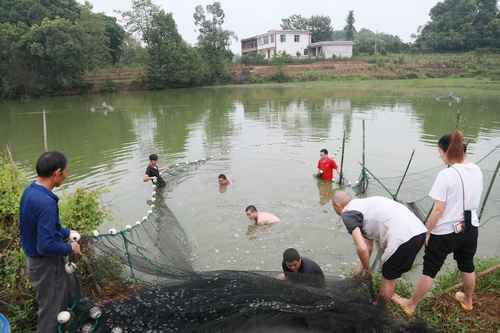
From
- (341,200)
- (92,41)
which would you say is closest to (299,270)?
(341,200)

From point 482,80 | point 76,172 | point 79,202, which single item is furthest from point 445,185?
point 482,80

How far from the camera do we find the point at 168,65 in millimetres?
46156

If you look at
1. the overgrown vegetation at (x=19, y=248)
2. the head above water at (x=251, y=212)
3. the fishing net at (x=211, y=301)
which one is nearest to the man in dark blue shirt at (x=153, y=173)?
the head above water at (x=251, y=212)

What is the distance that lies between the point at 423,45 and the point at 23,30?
6124 cm

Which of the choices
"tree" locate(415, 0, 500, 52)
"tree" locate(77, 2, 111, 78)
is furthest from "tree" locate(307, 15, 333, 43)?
"tree" locate(77, 2, 111, 78)

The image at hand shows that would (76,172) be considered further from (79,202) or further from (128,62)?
(128,62)

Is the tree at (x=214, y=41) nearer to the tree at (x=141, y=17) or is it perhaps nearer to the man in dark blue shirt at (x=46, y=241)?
the tree at (x=141, y=17)

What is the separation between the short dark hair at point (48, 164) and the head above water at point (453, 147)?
3.81m

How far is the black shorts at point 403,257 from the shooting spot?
3176mm

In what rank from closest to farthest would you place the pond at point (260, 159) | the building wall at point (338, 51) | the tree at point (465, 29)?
the pond at point (260, 159)
the tree at point (465, 29)
the building wall at point (338, 51)

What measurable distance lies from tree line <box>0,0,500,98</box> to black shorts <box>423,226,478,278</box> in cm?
4387

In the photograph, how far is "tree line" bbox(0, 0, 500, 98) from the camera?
126 feet

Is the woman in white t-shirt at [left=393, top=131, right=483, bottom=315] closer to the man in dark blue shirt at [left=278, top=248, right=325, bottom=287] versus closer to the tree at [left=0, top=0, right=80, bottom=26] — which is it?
the man in dark blue shirt at [left=278, top=248, right=325, bottom=287]

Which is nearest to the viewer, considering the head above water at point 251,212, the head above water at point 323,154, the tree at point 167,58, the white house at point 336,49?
the head above water at point 251,212
